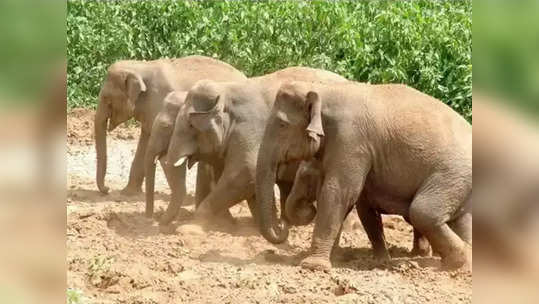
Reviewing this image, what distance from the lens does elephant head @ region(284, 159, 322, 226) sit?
336 inches

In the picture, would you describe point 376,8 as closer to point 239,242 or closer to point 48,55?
point 239,242

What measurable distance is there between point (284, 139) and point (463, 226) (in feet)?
5.72

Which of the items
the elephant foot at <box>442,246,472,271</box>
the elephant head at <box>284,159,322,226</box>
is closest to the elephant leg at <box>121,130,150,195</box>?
the elephant head at <box>284,159,322,226</box>

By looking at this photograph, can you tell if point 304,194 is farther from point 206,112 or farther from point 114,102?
point 114,102

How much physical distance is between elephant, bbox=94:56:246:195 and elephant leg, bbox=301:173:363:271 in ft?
10.8

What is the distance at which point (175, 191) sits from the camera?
9.75 m

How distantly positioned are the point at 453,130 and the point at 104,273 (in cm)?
323

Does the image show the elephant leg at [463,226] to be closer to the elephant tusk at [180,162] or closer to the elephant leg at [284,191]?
the elephant leg at [284,191]

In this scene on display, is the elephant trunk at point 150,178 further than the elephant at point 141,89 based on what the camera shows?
No

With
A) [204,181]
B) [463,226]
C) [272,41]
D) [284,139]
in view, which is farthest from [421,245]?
[272,41]

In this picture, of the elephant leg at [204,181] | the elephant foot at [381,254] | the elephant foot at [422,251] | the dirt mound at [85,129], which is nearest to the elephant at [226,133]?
the elephant leg at [204,181]

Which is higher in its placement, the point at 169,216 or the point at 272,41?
the point at 272,41

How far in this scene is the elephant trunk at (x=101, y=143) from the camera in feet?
36.4

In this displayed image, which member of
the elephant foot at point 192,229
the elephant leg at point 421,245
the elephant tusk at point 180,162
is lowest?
the elephant foot at point 192,229
